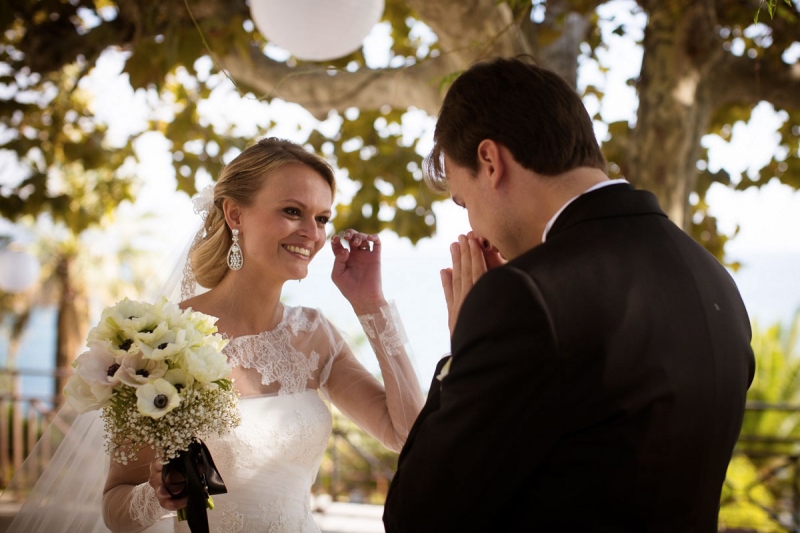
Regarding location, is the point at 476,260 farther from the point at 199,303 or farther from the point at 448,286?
the point at 199,303

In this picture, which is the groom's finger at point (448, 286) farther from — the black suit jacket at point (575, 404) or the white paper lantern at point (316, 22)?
the white paper lantern at point (316, 22)

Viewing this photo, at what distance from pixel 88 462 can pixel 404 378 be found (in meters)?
1.31

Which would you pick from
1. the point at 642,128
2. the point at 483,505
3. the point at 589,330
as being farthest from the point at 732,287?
the point at 642,128

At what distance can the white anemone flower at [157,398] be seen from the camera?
1.98 meters

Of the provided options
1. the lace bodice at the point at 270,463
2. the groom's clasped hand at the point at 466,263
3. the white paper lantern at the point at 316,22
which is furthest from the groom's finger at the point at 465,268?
the white paper lantern at the point at 316,22

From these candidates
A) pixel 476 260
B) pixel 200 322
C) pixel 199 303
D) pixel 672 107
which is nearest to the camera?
pixel 476 260

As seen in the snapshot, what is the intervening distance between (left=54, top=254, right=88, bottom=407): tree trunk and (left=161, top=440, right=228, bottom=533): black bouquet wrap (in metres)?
18.4

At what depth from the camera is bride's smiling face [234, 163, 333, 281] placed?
2977mm

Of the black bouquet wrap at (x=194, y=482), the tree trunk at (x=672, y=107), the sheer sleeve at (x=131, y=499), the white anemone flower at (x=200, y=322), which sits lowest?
the sheer sleeve at (x=131, y=499)

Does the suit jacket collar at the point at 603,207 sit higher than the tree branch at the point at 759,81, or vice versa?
the tree branch at the point at 759,81

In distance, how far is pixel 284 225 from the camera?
9.75 ft

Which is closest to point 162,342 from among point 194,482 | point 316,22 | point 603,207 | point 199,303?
point 194,482

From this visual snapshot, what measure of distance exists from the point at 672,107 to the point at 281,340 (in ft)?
8.68

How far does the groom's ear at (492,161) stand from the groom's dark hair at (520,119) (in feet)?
0.06
